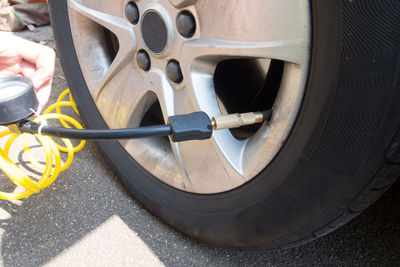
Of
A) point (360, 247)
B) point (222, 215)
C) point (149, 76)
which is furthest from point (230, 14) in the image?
point (360, 247)

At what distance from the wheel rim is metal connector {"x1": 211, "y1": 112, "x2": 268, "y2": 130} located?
0.07 feet

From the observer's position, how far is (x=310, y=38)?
1.51ft

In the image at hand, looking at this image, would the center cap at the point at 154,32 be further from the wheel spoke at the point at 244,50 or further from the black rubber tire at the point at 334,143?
the black rubber tire at the point at 334,143

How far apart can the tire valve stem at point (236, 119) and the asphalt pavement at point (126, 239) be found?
1.07 feet

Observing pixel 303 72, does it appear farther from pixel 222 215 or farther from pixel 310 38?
pixel 222 215

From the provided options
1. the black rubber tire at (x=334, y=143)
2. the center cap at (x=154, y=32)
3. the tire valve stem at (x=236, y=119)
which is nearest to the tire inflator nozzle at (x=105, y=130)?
the tire valve stem at (x=236, y=119)

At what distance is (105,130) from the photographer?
0.53m

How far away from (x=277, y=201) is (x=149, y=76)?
15.2 inches

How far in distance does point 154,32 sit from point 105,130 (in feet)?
0.84

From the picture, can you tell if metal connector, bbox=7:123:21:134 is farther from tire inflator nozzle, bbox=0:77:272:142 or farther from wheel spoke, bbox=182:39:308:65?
wheel spoke, bbox=182:39:308:65

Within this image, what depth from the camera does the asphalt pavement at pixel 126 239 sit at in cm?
72

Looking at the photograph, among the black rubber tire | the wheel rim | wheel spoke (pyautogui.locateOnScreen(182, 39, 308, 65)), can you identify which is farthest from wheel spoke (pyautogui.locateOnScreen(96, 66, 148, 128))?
the black rubber tire

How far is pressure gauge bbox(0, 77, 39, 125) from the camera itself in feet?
2.21

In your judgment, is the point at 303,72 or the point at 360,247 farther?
the point at 360,247
